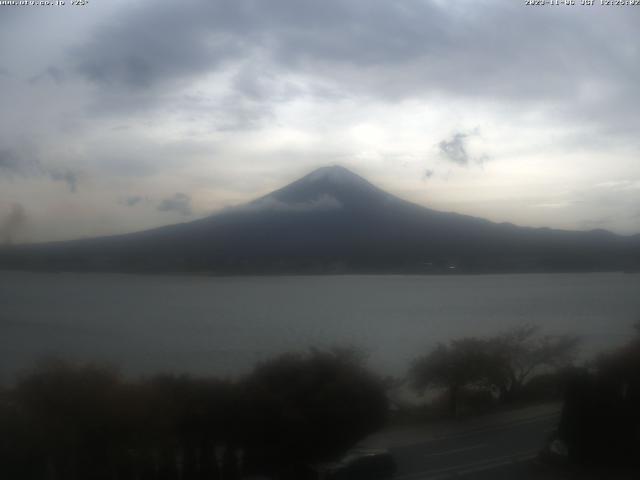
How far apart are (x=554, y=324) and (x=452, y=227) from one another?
1362mm

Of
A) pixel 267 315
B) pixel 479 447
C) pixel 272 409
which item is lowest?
pixel 479 447

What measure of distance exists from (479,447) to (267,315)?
2019 mm

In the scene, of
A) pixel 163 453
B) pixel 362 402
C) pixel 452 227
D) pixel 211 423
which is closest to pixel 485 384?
pixel 362 402

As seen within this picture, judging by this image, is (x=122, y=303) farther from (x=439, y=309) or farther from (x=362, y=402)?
(x=439, y=309)

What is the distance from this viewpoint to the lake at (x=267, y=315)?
491 cm

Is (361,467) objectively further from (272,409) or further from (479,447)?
(479,447)

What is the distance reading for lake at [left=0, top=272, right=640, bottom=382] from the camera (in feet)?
16.1

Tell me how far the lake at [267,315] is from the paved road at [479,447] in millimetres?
639

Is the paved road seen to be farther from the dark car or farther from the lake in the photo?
the lake

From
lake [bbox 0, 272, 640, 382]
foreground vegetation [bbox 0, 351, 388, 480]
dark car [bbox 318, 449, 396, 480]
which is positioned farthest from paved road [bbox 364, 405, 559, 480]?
lake [bbox 0, 272, 640, 382]

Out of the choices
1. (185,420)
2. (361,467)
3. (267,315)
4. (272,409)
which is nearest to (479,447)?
(361,467)

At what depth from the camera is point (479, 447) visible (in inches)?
191

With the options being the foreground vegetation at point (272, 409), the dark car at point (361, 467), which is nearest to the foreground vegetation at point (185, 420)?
the foreground vegetation at point (272, 409)

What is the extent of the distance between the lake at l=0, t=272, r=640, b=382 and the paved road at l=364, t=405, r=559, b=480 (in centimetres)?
64
